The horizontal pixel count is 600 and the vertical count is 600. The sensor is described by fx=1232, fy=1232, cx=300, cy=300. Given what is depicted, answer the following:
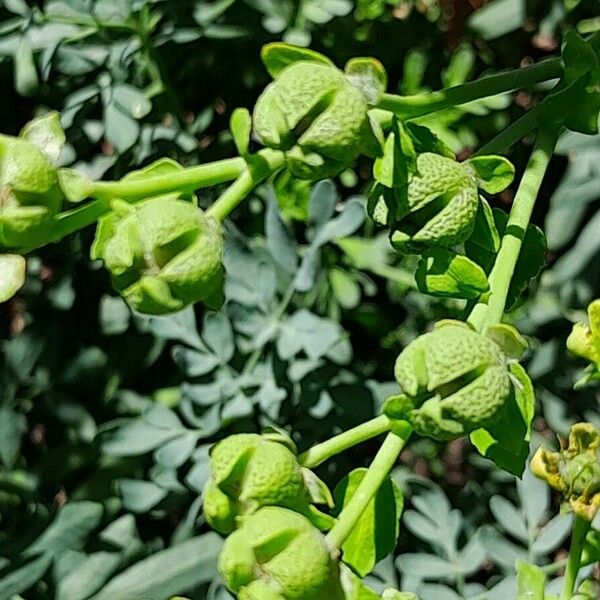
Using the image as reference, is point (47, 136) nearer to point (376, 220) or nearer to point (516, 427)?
point (376, 220)

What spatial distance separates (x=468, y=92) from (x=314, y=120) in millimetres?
168

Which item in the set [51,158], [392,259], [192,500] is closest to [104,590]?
[192,500]

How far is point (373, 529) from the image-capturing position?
71 centimetres

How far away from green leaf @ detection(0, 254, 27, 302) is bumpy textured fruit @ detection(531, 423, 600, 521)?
1.23 feet

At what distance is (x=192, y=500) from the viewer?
1.31 m

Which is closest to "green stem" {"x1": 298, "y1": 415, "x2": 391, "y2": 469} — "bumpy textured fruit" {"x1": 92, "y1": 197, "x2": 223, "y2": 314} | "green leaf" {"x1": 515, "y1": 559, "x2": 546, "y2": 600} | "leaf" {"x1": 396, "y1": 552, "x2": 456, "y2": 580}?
"bumpy textured fruit" {"x1": 92, "y1": 197, "x2": 223, "y2": 314}

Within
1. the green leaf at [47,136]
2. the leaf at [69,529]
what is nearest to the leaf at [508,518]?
the leaf at [69,529]

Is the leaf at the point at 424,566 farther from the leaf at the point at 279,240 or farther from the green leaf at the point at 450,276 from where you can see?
the green leaf at the point at 450,276

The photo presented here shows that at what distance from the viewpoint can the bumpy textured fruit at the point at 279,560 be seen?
566 mm

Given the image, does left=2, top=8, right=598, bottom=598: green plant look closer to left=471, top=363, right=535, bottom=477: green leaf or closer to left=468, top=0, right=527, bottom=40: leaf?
left=471, top=363, right=535, bottom=477: green leaf

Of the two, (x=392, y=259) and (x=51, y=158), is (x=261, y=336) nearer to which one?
(x=392, y=259)

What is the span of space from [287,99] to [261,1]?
62cm

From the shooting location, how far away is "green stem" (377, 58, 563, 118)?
0.75 meters

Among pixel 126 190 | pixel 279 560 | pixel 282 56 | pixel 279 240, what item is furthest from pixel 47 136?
pixel 279 240
